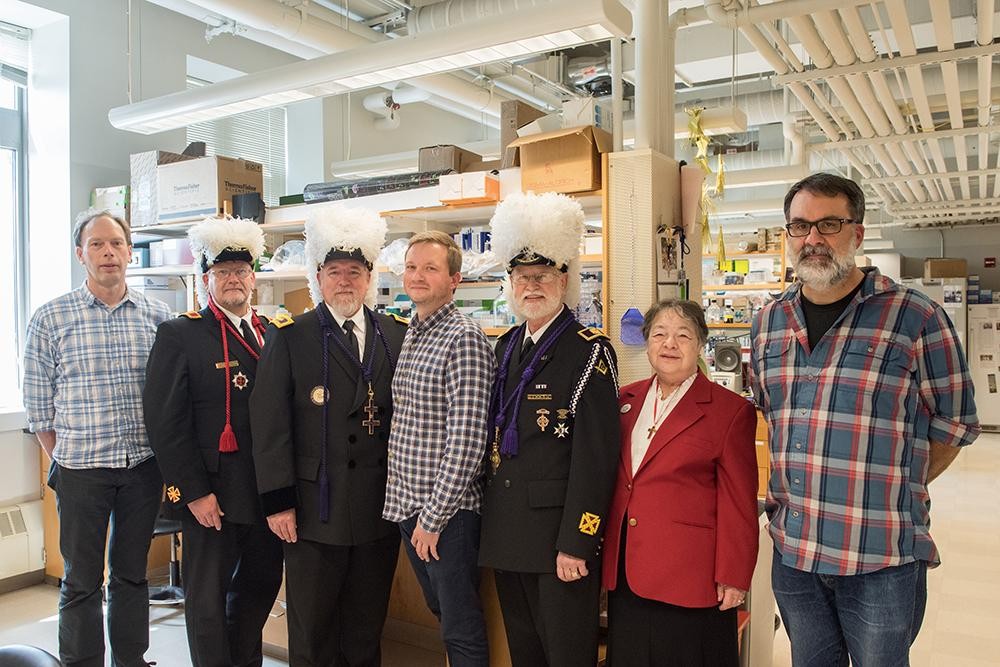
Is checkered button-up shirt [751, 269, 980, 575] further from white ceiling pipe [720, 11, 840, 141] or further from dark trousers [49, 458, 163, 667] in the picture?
white ceiling pipe [720, 11, 840, 141]

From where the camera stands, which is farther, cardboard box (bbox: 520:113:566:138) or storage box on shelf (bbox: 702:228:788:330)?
storage box on shelf (bbox: 702:228:788:330)

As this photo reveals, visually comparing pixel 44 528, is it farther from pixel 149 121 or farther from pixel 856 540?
pixel 856 540

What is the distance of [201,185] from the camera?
180 inches

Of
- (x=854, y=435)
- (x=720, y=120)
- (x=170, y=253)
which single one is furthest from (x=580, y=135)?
(x=170, y=253)

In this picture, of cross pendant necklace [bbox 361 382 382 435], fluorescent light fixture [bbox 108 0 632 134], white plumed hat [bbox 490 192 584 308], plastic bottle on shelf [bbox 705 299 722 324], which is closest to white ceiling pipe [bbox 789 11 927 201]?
fluorescent light fixture [bbox 108 0 632 134]

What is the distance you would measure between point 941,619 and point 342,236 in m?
3.55

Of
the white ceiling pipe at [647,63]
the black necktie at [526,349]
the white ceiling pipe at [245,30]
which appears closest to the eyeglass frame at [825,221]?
the black necktie at [526,349]

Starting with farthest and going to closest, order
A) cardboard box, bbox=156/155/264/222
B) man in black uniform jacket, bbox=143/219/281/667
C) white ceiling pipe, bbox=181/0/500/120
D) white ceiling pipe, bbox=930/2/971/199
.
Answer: cardboard box, bbox=156/155/264/222 → white ceiling pipe, bbox=181/0/500/120 → white ceiling pipe, bbox=930/2/971/199 → man in black uniform jacket, bbox=143/219/281/667

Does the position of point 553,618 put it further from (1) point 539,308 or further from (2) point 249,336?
(2) point 249,336

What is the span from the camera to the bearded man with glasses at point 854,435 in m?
1.71

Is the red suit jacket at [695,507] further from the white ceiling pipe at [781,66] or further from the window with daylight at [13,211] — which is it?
the window with daylight at [13,211]

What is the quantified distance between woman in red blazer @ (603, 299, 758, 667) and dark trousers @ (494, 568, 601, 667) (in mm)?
57

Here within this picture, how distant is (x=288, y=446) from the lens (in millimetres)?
2289

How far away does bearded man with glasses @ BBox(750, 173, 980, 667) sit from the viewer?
1.71 metres
